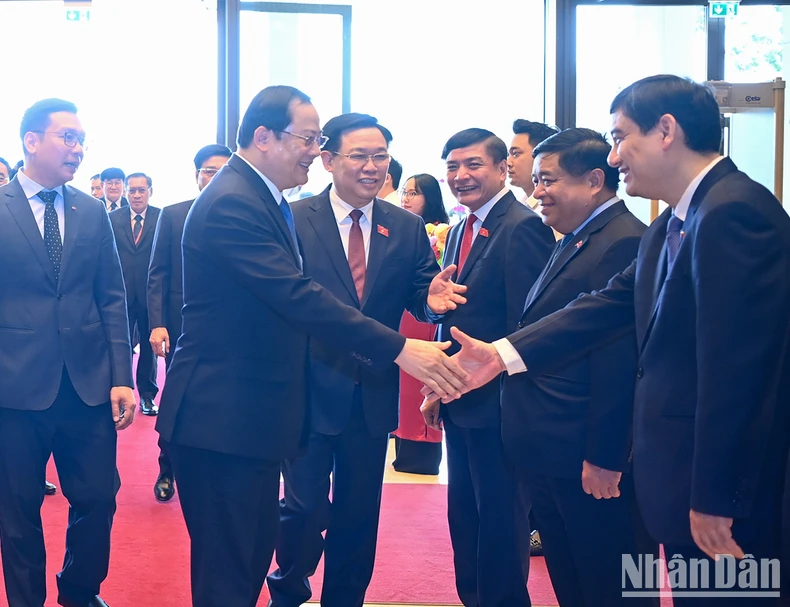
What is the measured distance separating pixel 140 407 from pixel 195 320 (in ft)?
16.2

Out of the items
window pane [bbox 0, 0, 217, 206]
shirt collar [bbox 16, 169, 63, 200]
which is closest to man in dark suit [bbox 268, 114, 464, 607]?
shirt collar [bbox 16, 169, 63, 200]

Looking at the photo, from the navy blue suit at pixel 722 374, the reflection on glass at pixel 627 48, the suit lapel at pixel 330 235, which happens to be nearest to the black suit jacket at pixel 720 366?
the navy blue suit at pixel 722 374

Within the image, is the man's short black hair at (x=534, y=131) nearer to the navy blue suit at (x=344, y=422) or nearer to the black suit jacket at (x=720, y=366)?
the navy blue suit at (x=344, y=422)

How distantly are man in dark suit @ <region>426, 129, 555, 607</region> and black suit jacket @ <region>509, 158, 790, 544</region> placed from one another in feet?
3.03

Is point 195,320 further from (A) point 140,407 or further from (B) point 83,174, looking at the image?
(B) point 83,174

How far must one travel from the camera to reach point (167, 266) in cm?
401

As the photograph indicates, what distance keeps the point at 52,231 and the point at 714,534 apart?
2.20 m

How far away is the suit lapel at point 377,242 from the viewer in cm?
284

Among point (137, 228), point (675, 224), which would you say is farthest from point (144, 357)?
point (675, 224)

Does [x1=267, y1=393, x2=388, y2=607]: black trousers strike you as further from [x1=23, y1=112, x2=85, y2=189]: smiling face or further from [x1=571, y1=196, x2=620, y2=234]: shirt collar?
[x1=23, y1=112, x2=85, y2=189]: smiling face

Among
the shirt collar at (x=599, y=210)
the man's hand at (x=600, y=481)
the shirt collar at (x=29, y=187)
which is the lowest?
the man's hand at (x=600, y=481)

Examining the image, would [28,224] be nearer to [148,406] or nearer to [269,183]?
[269,183]


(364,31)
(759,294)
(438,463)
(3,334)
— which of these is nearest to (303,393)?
(3,334)

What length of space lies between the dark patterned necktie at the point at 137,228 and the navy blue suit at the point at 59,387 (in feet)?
11.9
